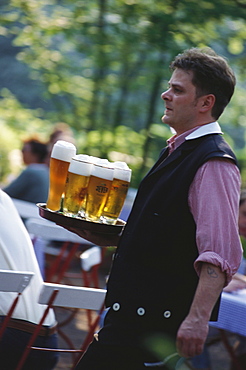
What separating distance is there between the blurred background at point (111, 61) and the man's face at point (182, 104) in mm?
5053

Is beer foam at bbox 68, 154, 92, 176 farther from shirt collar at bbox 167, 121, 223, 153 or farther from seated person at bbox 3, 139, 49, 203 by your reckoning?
seated person at bbox 3, 139, 49, 203

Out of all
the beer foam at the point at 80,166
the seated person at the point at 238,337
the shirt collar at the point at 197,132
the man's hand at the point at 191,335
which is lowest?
the seated person at the point at 238,337

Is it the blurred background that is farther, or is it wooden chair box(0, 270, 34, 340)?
the blurred background

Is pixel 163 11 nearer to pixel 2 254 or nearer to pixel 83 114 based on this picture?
pixel 83 114

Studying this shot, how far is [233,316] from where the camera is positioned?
11.6ft

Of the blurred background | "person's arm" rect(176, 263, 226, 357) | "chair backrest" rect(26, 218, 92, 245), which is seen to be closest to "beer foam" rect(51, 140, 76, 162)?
"person's arm" rect(176, 263, 226, 357)

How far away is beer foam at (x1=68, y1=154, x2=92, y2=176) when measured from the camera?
2373mm

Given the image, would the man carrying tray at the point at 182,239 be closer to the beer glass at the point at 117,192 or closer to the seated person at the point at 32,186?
the beer glass at the point at 117,192

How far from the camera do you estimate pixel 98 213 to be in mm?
2449

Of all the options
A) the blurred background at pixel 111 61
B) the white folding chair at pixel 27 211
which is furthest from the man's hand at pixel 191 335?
the blurred background at pixel 111 61

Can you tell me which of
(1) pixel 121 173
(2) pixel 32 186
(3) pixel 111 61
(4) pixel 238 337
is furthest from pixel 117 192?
→ (3) pixel 111 61

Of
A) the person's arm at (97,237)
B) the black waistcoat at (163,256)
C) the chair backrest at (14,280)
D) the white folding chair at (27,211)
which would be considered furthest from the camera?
the white folding chair at (27,211)

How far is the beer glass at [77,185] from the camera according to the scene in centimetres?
238

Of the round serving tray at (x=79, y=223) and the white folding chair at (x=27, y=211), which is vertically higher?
the round serving tray at (x=79, y=223)
